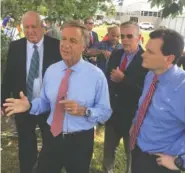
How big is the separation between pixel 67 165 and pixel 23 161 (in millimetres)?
1246

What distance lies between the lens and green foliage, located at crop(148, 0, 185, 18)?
306 cm

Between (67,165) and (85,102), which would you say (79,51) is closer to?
(85,102)

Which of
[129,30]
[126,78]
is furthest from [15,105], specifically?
[129,30]

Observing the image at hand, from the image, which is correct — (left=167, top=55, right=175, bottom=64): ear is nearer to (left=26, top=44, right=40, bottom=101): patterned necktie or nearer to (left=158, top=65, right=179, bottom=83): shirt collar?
(left=158, top=65, right=179, bottom=83): shirt collar

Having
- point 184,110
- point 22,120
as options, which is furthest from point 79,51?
point 22,120

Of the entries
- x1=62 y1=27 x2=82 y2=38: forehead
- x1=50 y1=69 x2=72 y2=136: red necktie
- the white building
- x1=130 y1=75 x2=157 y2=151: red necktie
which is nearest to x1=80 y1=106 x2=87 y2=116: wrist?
x1=50 y1=69 x2=72 y2=136: red necktie

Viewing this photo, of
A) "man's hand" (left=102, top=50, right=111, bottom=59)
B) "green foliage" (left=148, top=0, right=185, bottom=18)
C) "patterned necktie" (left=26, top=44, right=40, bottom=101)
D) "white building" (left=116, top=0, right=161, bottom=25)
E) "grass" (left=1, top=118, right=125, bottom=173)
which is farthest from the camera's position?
"man's hand" (left=102, top=50, right=111, bottom=59)

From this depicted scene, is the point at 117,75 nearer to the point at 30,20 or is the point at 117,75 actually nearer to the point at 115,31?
the point at 30,20

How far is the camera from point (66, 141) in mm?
2561

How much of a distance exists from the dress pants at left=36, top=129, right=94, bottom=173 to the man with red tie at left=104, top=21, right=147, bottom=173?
0.89 meters

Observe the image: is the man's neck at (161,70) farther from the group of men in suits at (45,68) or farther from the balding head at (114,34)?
the balding head at (114,34)

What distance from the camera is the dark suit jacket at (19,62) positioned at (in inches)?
134

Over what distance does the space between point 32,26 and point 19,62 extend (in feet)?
1.34

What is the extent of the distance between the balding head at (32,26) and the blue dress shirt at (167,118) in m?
1.60
